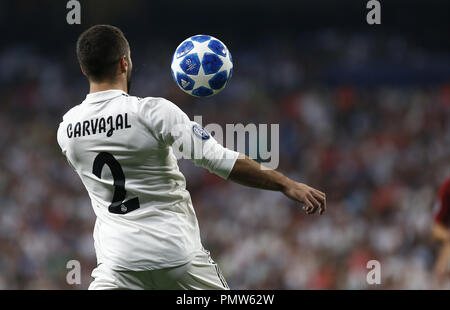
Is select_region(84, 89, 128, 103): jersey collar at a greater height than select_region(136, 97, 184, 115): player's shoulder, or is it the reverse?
select_region(84, 89, 128, 103): jersey collar

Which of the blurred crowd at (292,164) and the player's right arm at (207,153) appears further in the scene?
the blurred crowd at (292,164)

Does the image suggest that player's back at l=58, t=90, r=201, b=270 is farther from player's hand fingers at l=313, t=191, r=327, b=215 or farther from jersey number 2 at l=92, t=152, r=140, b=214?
player's hand fingers at l=313, t=191, r=327, b=215

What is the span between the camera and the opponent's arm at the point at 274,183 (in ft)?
9.00

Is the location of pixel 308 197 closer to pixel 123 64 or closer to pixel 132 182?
pixel 132 182

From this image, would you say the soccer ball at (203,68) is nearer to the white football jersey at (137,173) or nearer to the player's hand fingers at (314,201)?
the white football jersey at (137,173)

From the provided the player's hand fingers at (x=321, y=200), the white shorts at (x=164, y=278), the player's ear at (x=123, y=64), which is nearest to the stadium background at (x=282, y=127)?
the white shorts at (x=164, y=278)

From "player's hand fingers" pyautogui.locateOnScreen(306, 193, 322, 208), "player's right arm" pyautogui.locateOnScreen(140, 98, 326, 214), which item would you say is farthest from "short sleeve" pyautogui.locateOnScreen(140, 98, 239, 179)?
"player's hand fingers" pyautogui.locateOnScreen(306, 193, 322, 208)

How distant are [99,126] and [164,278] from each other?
0.73 metres

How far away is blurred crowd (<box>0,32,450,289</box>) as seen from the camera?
9.34 m

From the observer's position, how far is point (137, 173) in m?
2.96

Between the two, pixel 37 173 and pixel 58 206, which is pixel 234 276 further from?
pixel 37 173

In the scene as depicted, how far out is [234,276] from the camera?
9312mm

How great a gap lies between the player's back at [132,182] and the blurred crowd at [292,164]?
6.02 m

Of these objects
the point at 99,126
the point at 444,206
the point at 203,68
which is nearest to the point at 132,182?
the point at 99,126
